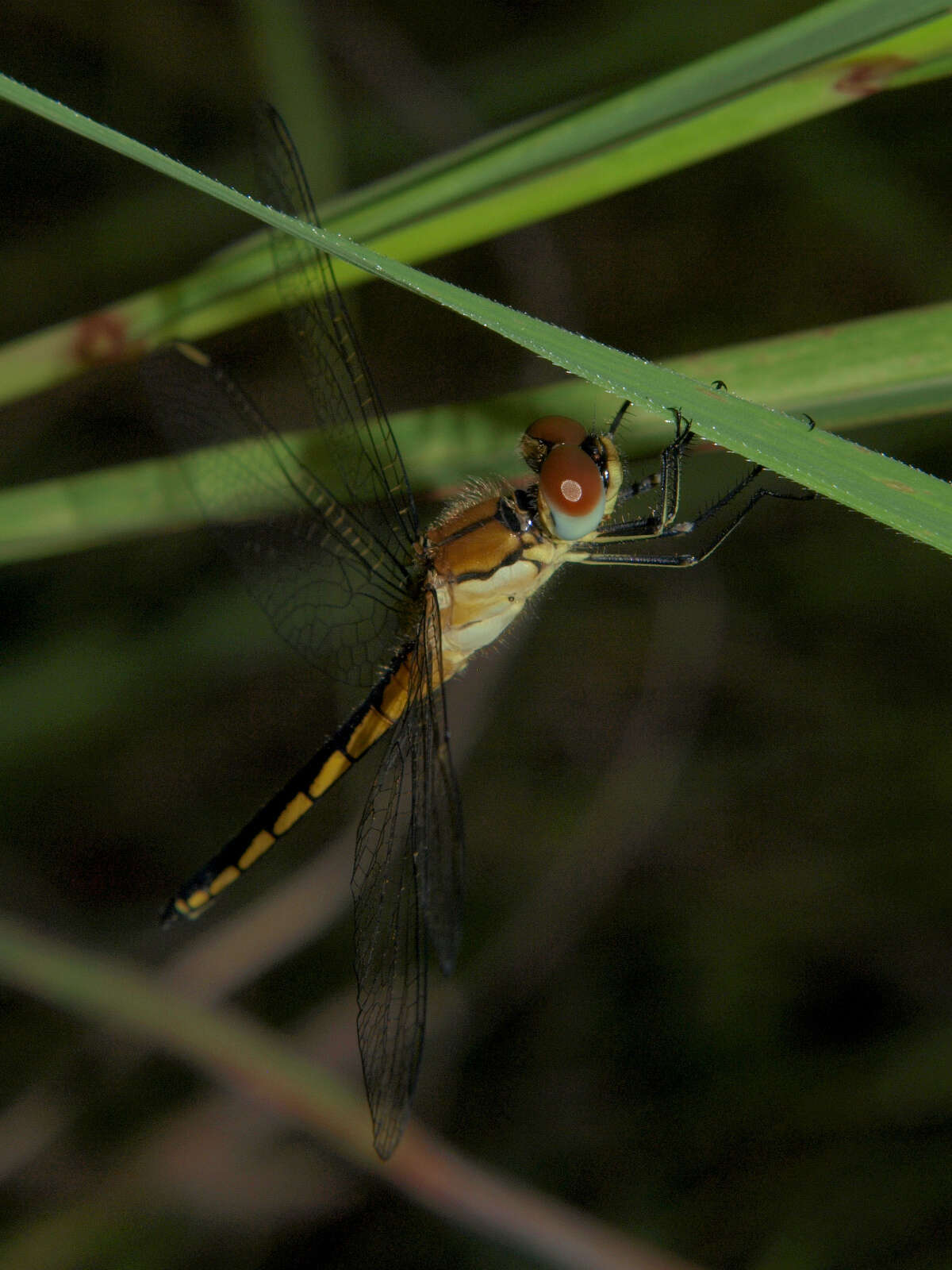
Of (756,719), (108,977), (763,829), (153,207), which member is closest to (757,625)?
(756,719)

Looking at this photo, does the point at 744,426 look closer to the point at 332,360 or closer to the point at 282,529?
the point at 332,360

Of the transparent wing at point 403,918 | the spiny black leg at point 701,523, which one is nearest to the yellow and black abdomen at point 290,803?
the transparent wing at point 403,918

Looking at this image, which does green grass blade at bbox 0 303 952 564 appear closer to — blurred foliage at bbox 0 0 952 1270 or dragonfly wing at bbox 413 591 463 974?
dragonfly wing at bbox 413 591 463 974

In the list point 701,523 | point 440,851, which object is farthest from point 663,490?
point 440,851

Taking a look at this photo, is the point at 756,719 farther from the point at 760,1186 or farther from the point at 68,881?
the point at 68,881

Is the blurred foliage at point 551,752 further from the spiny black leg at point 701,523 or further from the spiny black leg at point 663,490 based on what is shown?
the spiny black leg at point 663,490

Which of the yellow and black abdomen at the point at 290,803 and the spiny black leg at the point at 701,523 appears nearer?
the spiny black leg at the point at 701,523
